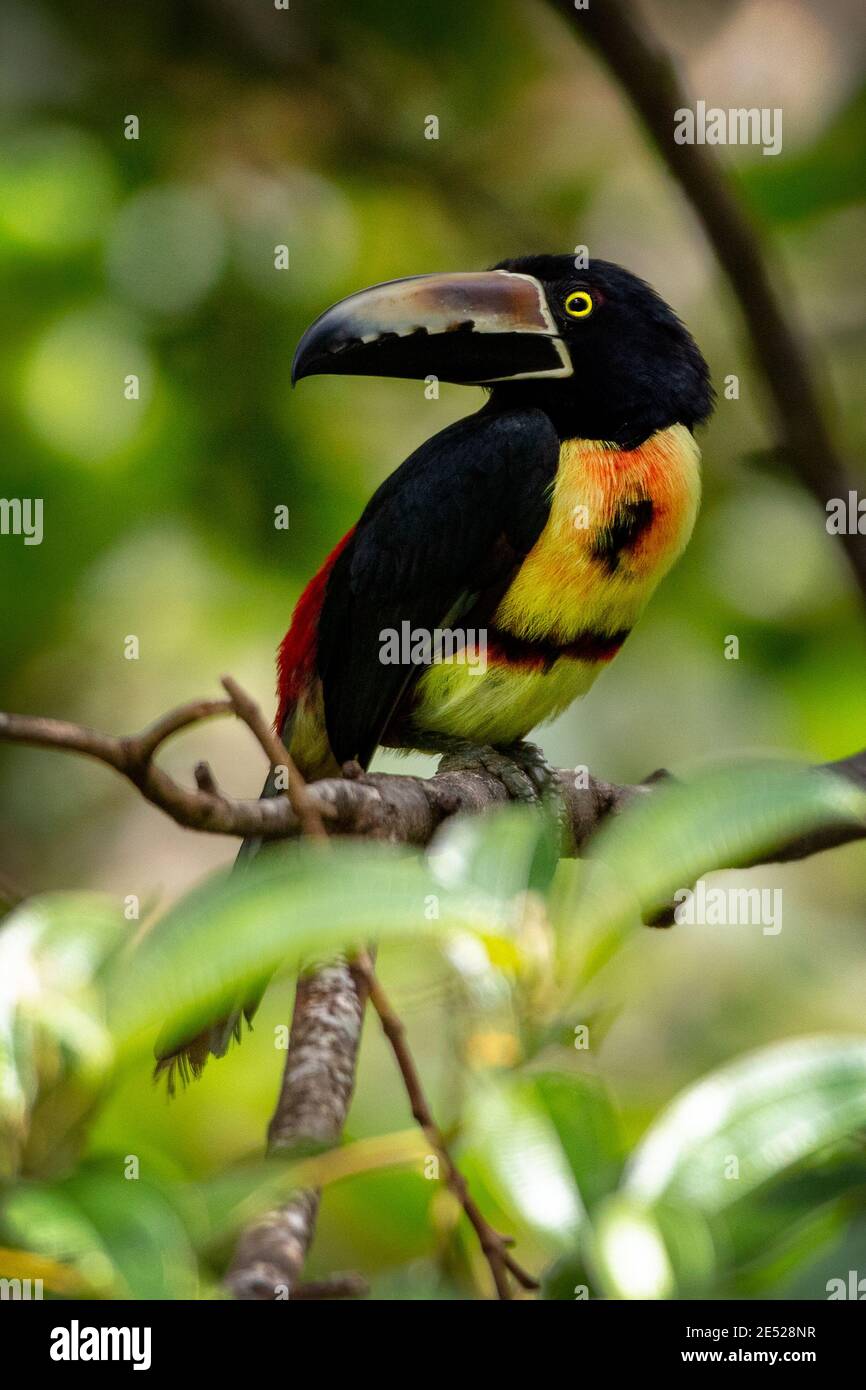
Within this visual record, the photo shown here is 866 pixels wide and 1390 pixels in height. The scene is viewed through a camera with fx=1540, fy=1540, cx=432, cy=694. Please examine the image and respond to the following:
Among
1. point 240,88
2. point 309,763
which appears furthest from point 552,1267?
point 240,88

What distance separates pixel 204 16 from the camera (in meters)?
4.22

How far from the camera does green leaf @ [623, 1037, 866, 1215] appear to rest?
1081 mm

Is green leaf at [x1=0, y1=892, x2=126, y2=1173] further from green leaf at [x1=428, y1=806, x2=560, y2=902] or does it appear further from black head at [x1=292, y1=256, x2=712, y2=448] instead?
black head at [x1=292, y1=256, x2=712, y2=448]

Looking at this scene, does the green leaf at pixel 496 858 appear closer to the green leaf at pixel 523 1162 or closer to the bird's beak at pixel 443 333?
the green leaf at pixel 523 1162

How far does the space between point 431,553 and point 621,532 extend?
388mm

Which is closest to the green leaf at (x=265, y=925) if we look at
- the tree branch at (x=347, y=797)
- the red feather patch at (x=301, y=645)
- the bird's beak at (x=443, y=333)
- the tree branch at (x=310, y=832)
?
the tree branch at (x=310, y=832)

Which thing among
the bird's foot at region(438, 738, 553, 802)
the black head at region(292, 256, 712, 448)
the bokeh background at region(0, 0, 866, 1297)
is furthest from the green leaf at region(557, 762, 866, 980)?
the black head at region(292, 256, 712, 448)

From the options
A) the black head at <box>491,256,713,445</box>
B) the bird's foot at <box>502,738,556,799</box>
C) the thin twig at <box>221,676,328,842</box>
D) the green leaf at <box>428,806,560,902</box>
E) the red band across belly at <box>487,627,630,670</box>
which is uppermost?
the black head at <box>491,256,713,445</box>

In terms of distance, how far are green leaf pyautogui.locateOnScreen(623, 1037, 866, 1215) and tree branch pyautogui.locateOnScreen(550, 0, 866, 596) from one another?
6.33ft

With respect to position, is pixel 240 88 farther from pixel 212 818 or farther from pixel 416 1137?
pixel 416 1137

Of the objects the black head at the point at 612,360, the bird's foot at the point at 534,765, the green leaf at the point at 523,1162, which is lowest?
the green leaf at the point at 523,1162

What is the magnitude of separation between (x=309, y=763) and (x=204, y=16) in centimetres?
220

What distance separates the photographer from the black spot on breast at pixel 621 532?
3068mm

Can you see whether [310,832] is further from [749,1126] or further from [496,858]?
[749,1126]
